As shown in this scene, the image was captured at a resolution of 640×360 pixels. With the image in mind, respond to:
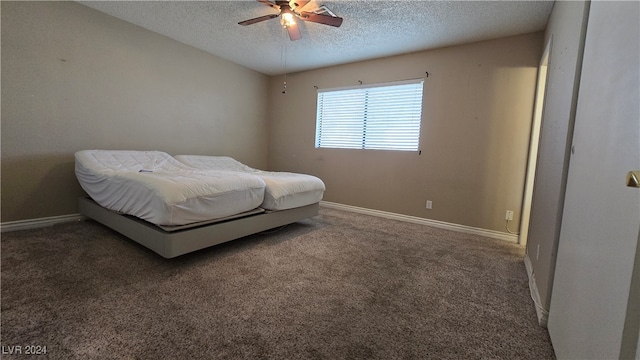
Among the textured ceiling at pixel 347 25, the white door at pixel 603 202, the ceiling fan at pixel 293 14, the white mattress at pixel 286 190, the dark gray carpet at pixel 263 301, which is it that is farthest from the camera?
the white mattress at pixel 286 190

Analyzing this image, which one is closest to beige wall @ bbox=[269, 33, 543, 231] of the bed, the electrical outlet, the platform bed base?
the electrical outlet

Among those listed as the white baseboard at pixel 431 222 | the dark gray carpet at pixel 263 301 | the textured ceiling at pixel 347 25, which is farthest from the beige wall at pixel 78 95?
the white baseboard at pixel 431 222

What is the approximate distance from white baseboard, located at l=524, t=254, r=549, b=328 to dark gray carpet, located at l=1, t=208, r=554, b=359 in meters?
0.05

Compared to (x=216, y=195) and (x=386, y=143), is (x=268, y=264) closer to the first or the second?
(x=216, y=195)

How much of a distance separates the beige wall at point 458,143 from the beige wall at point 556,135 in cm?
91

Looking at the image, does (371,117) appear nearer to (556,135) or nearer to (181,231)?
(556,135)

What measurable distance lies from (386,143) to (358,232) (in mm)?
1531

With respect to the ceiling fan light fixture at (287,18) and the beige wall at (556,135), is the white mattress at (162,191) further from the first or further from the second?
the beige wall at (556,135)

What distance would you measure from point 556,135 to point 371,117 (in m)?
2.58

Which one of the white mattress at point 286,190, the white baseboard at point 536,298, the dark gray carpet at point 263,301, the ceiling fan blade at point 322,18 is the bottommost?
the dark gray carpet at point 263,301

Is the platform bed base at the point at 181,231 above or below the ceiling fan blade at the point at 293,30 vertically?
below

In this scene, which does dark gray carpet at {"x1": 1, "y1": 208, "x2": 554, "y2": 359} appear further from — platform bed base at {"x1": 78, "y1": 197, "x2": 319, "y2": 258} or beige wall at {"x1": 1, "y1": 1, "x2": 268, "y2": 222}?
beige wall at {"x1": 1, "y1": 1, "x2": 268, "y2": 222}

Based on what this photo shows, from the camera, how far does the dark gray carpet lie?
4.09 ft

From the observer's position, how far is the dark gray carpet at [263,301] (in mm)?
1245
